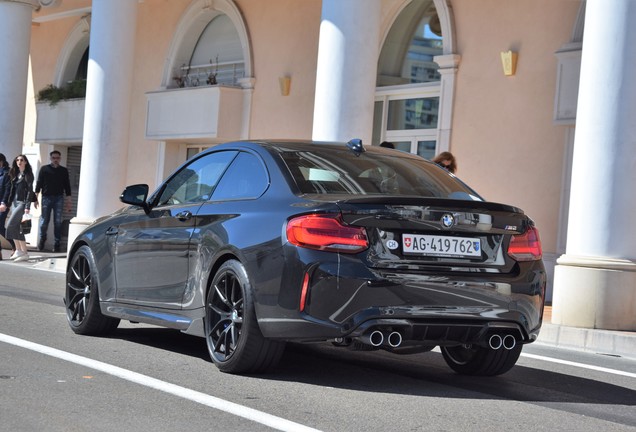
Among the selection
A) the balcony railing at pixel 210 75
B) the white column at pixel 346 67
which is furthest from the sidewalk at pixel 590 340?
the balcony railing at pixel 210 75

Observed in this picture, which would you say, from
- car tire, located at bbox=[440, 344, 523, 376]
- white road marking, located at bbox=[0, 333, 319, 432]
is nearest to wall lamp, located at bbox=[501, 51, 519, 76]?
car tire, located at bbox=[440, 344, 523, 376]

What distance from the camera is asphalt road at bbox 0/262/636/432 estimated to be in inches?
219

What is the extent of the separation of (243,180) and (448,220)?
146 cm

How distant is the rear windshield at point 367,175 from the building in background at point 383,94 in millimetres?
4328

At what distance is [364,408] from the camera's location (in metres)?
6.02

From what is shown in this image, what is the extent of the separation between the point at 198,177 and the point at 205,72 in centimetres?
1581

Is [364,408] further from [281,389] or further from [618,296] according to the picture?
[618,296]

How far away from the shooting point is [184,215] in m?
7.68

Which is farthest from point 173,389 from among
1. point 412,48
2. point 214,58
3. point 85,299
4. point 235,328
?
point 214,58

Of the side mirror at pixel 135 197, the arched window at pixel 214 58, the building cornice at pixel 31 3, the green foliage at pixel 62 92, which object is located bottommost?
the side mirror at pixel 135 197

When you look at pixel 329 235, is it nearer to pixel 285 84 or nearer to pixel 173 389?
pixel 173 389

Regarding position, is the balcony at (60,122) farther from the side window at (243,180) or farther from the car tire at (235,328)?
the car tire at (235,328)

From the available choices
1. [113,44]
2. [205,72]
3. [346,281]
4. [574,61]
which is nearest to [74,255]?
[346,281]

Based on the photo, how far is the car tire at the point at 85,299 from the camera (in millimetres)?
8711
